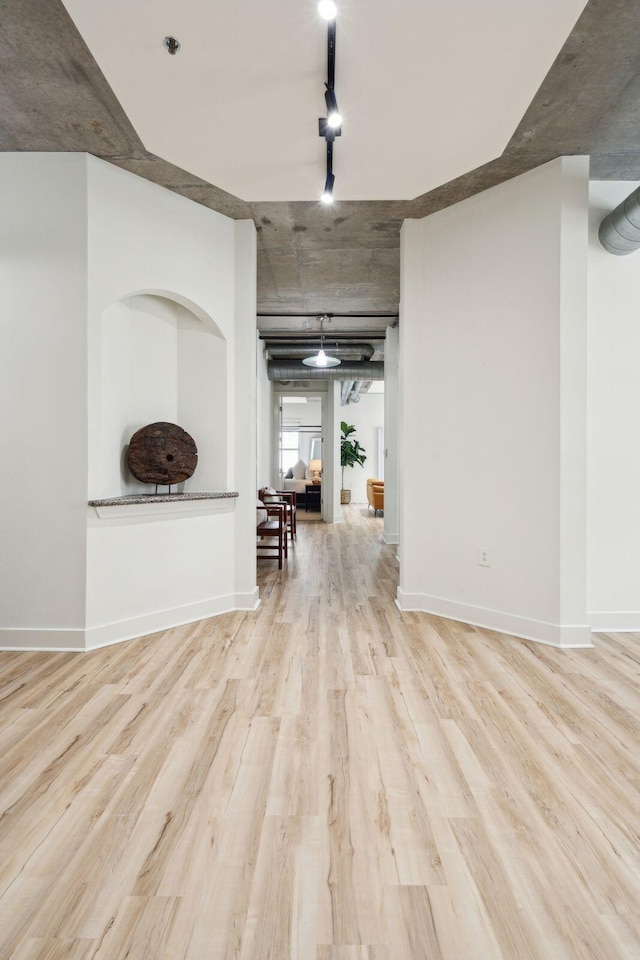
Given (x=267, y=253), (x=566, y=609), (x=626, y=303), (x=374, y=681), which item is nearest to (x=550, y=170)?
(x=626, y=303)

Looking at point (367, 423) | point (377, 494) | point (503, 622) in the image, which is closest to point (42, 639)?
point (503, 622)

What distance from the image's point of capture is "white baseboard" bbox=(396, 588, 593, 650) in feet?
9.40

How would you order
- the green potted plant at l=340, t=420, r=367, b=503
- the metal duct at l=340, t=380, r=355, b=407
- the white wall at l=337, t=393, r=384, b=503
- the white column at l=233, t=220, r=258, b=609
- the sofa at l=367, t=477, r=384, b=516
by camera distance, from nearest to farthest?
1. the white column at l=233, t=220, r=258, b=609
2. the sofa at l=367, t=477, r=384, b=516
3. the metal duct at l=340, t=380, r=355, b=407
4. the green potted plant at l=340, t=420, r=367, b=503
5. the white wall at l=337, t=393, r=384, b=503

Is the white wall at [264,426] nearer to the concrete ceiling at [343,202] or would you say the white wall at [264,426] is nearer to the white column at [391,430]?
the white column at [391,430]

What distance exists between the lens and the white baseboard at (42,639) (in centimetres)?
279

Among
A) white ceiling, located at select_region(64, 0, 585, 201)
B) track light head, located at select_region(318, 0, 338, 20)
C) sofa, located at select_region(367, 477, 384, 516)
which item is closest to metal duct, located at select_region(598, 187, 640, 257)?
white ceiling, located at select_region(64, 0, 585, 201)

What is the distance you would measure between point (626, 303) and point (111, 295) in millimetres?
3276

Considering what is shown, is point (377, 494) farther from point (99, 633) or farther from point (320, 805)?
point (320, 805)

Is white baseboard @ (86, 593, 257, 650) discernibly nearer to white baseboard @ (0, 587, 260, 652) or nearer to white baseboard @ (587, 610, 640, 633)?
white baseboard @ (0, 587, 260, 652)

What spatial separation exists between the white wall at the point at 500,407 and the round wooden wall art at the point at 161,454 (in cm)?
163

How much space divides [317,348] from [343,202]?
12.9ft

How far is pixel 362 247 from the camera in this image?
4102 millimetres

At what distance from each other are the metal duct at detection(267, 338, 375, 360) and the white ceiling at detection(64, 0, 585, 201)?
14.2 ft

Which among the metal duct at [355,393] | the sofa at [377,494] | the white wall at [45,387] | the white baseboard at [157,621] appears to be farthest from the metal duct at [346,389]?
the white wall at [45,387]
